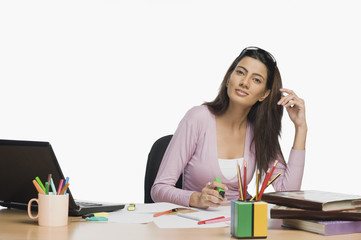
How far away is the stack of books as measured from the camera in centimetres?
123

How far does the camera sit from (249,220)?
115cm

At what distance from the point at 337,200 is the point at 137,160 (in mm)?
2690

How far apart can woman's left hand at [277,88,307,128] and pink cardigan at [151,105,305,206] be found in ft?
0.44

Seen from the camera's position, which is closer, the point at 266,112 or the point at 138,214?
the point at 138,214

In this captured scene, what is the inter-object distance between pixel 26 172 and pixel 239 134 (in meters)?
1.11

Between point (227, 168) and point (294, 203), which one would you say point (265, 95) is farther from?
point (294, 203)

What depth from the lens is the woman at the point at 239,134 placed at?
211cm

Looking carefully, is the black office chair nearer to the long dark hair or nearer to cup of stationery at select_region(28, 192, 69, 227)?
the long dark hair

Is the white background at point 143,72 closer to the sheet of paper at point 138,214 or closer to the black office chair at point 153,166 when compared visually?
the black office chair at point 153,166

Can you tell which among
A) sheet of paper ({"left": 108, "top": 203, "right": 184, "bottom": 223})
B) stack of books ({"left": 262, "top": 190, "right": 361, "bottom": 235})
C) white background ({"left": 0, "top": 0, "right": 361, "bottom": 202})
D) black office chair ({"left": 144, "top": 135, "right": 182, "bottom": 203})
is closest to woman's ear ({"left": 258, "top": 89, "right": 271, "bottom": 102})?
black office chair ({"left": 144, "top": 135, "right": 182, "bottom": 203})

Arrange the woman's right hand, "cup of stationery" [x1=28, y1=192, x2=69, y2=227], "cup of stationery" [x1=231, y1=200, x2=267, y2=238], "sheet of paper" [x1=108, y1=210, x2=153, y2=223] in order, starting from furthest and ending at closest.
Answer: the woman's right hand < "sheet of paper" [x1=108, y1=210, x2=153, y2=223] < "cup of stationery" [x1=28, y1=192, x2=69, y2=227] < "cup of stationery" [x1=231, y1=200, x2=267, y2=238]

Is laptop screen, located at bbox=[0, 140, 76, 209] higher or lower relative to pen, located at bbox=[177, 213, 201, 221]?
higher

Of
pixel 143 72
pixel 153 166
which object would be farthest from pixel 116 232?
pixel 143 72

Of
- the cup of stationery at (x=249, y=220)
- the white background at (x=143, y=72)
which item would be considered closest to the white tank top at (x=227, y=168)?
the cup of stationery at (x=249, y=220)
